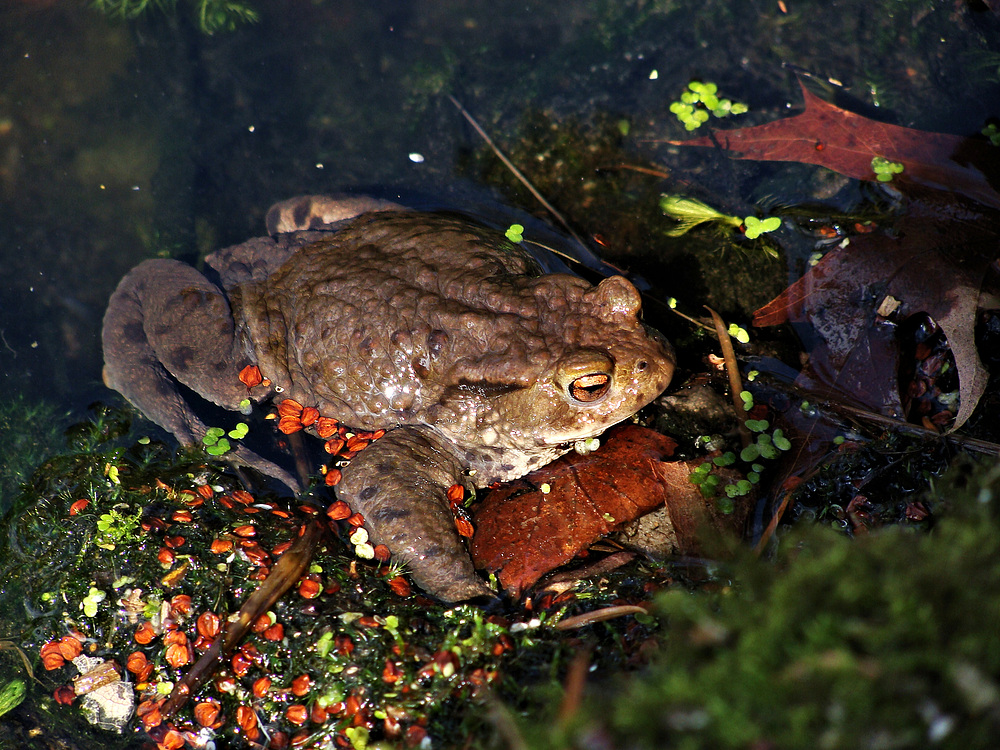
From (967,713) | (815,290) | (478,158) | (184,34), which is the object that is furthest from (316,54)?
(967,713)

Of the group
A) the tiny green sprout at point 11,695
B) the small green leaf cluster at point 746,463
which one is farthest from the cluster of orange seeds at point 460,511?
the tiny green sprout at point 11,695

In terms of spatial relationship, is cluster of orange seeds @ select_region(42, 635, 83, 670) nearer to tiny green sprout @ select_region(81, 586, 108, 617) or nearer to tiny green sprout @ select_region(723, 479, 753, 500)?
tiny green sprout @ select_region(81, 586, 108, 617)

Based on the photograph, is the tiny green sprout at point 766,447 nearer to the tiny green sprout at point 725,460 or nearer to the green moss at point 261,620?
the tiny green sprout at point 725,460

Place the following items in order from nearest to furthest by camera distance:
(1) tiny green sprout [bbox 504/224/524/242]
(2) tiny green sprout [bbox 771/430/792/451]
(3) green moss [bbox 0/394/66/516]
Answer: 1. (2) tiny green sprout [bbox 771/430/792/451]
2. (3) green moss [bbox 0/394/66/516]
3. (1) tiny green sprout [bbox 504/224/524/242]

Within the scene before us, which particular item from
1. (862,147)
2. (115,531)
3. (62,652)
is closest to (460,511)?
(115,531)

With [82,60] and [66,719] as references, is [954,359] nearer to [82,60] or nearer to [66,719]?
[66,719]

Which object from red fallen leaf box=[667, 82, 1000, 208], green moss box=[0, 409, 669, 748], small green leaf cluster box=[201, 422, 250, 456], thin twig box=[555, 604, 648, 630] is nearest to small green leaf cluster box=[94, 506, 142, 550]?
green moss box=[0, 409, 669, 748]
